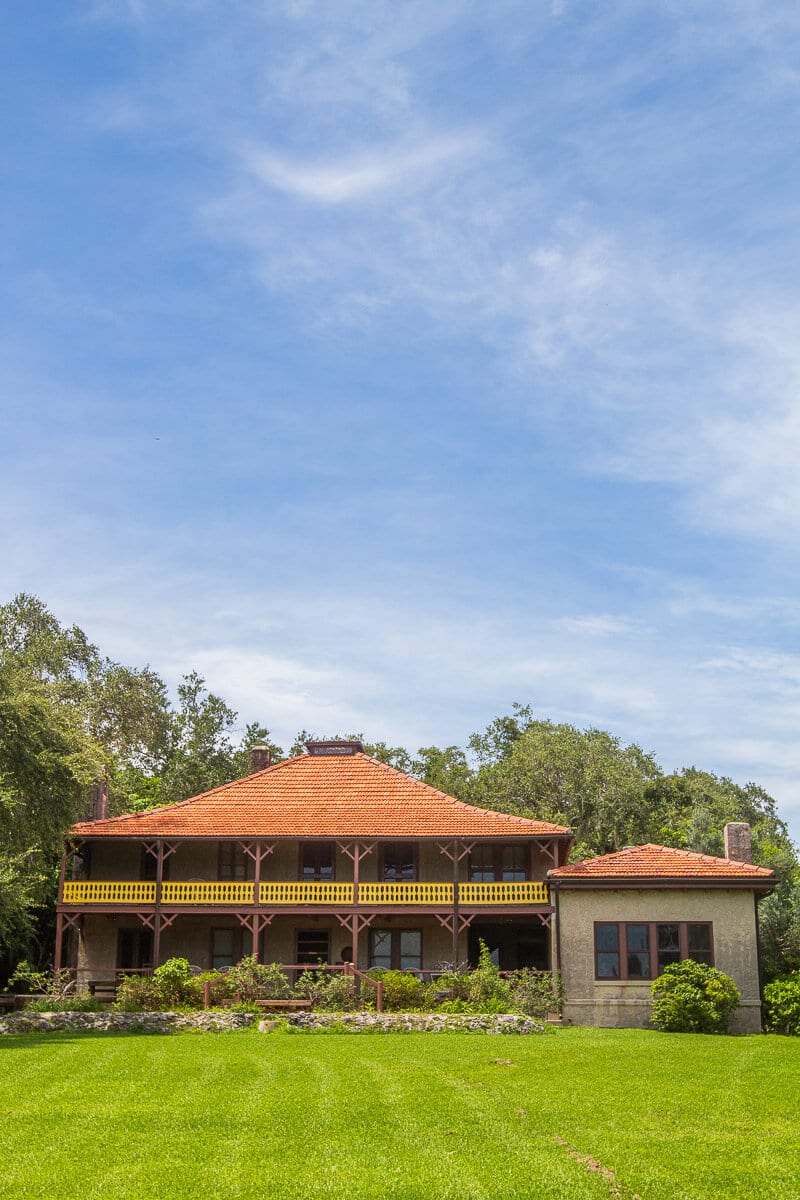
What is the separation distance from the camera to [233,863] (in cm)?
3644

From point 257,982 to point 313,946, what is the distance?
19.1ft

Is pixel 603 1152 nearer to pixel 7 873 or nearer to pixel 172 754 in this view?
pixel 7 873

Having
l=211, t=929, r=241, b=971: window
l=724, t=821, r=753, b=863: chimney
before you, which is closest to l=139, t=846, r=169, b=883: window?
l=211, t=929, r=241, b=971: window

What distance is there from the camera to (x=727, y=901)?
30.0 m

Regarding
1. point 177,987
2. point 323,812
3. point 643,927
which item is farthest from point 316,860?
point 643,927

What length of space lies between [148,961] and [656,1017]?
1592 cm

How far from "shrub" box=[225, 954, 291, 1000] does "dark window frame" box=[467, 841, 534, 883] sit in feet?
A: 27.4

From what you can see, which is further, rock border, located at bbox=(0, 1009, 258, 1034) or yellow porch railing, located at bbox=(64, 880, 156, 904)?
yellow porch railing, located at bbox=(64, 880, 156, 904)

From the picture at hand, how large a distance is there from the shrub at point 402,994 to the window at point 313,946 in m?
6.11

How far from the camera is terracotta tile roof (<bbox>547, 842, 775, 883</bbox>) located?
29.7m

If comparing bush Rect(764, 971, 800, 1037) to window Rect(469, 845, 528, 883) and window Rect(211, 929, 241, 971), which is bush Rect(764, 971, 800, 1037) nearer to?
window Rect(469, 845, 528, 883)

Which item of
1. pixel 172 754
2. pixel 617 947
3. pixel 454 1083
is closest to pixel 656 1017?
pixel 617 947

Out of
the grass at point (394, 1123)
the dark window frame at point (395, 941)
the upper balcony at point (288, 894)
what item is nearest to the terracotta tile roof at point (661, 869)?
the upper balcony at point (288, 894)

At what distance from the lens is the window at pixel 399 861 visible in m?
35.9
